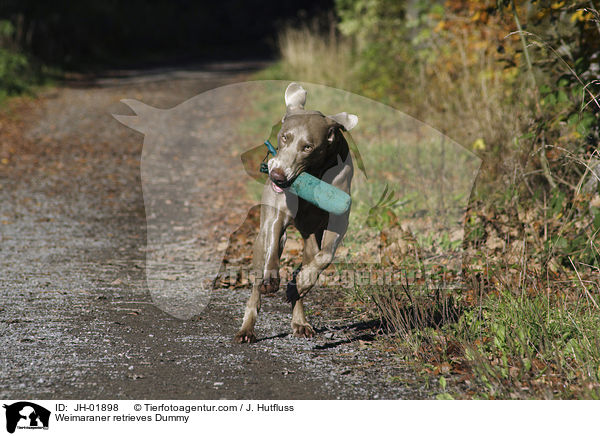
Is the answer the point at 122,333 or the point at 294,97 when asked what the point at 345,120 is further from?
the point at 122,333

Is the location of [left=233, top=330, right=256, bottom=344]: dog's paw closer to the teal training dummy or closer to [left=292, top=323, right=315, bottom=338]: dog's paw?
[left=292, top=323, right=315, bottom=338]: dog's paw

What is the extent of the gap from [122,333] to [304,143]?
6.30ft

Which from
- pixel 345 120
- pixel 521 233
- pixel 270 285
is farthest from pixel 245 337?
pixel 521 233

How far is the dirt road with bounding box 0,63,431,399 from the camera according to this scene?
3793 mm

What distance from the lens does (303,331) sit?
4.62m

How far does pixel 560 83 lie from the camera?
5.30 m

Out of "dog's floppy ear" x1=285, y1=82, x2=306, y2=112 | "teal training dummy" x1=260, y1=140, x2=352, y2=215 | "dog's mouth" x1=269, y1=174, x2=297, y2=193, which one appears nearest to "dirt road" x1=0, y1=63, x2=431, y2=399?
"teal training dummy" x1=260, y1=140, x2=352, y2=215

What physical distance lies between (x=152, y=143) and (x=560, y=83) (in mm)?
8558

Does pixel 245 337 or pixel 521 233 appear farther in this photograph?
pixel 521 233

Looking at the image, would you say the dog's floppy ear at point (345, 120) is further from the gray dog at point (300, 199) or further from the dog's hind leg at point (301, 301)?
the dog's hind leg at point (301, 301)

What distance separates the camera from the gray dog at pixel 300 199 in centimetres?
385

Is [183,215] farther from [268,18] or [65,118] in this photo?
[268,18]
